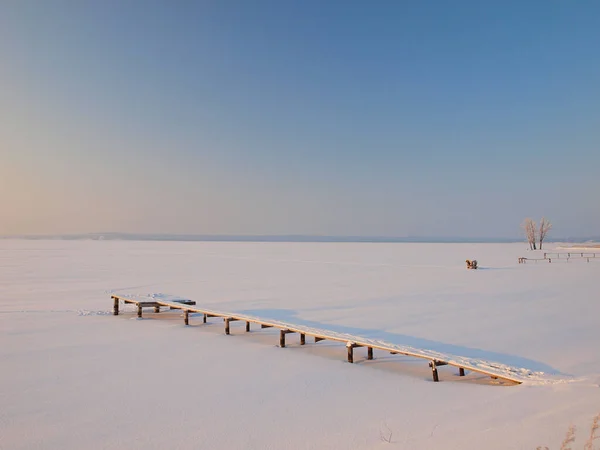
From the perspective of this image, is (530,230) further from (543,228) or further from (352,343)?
(352,343)

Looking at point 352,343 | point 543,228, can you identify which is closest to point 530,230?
point 543,228

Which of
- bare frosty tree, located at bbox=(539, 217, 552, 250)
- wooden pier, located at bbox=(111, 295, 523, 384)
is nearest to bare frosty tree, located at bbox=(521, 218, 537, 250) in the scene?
bare frosty tree, located at bbox=(539, 217, 552, 250)

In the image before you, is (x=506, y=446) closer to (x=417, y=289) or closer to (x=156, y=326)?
(x=156, y=326)

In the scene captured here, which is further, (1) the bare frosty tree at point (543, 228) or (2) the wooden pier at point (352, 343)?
(1) the bare frosty tree at point (543, 228)

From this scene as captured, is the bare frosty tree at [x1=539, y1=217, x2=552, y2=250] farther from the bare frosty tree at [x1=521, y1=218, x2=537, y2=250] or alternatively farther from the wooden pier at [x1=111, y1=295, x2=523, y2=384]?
the wooden pier at [x1=111, y1=295, x2=523, y2=384]

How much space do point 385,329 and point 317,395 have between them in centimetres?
530

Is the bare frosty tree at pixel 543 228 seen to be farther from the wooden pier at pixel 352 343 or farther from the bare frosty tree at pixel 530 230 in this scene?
A: the wooden pier at pixel 352 343

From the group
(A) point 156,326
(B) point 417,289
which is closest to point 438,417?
(A) point 156,326

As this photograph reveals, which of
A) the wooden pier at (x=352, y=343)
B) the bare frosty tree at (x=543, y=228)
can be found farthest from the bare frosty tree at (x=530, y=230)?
the wooden pier at (x=352, y=343)

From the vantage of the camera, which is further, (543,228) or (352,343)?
(543,228)

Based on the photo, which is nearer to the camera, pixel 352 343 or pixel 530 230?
pixel 352 343

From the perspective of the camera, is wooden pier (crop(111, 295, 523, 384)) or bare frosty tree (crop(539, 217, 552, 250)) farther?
bare frosty tree (crop(539, 217, 552, 250))

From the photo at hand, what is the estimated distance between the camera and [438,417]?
20.7 ft

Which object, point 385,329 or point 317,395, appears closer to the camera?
point 317,395
